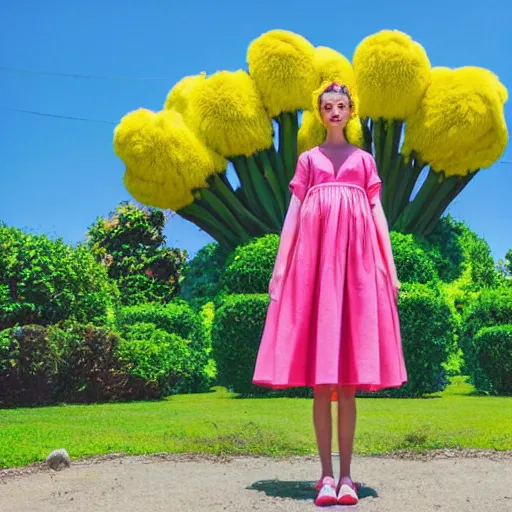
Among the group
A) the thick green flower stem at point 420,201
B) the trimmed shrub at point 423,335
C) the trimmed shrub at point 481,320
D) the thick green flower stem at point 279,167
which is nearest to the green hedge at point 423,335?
the trimmed shrub at point 423,335

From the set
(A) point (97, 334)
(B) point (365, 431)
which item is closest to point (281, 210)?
(A) point (97, 334)

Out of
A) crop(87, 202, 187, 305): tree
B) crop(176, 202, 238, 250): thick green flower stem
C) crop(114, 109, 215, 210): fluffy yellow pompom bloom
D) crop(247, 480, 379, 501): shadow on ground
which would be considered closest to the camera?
crop(247, 480, 379, 501): shadow on ground

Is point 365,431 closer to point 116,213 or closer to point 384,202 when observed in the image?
point 384,202

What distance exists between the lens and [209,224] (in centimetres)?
1614

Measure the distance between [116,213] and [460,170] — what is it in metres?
9.33

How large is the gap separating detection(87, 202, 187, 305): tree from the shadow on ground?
15.2 metres

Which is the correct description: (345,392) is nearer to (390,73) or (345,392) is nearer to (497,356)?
(497,356)

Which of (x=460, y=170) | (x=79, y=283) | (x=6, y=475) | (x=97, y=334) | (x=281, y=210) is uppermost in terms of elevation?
(x=460, y=170)

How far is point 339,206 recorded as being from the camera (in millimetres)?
4023

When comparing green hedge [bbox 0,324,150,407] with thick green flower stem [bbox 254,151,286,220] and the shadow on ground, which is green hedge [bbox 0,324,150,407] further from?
the shadow on ground

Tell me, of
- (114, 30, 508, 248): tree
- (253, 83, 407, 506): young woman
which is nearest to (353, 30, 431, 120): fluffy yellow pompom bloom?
(114, 30, 508, 248): tree

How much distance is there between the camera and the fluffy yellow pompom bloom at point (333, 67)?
15.3 m

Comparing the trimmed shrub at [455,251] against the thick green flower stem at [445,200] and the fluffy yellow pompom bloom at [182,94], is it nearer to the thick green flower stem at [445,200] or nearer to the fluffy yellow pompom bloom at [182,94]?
the thick green flower stem at [445,200]

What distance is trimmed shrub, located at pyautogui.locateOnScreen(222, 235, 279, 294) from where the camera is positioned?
12.3m
